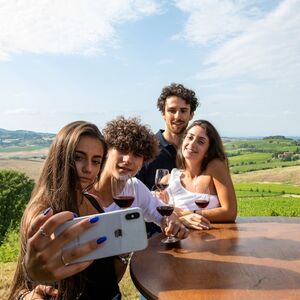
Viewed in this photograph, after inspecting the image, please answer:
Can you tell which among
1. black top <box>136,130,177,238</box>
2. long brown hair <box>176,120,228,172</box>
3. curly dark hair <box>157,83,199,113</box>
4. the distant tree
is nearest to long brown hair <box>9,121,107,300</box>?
long brown hair <box>176,120,228,172</box>

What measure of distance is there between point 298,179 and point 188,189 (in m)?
22.3

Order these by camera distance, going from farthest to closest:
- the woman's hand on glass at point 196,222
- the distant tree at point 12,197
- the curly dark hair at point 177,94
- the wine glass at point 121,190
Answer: the distant tree at point 12,197
the curly dark hair at point 177,94
the woman's hand on glass at point 196,222
the wine glass at point 121,190

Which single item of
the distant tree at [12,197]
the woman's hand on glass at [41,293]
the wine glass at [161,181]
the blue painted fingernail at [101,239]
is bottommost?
the distant tree at [12,197]

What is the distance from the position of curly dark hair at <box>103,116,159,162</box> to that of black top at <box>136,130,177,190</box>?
109cm

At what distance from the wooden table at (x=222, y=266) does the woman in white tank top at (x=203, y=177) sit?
1.33ft

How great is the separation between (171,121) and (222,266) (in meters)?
2.99

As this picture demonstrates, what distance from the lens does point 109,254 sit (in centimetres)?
152

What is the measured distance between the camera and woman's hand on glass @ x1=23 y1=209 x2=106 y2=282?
1.35 metres

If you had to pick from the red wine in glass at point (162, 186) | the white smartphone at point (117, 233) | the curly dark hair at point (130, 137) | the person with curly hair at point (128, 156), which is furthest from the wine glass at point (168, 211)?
the white smartphone at point (117, 233)

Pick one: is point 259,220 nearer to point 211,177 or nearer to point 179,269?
point 211,177

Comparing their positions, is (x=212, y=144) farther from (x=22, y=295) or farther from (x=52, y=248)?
(x=52, y=248)

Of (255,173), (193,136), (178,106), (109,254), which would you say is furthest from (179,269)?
(255,173)

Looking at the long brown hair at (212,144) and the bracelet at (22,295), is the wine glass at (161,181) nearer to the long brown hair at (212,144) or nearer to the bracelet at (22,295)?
the long brown hair at (212,144)

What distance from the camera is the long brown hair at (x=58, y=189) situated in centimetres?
189
